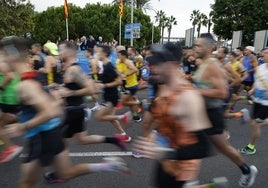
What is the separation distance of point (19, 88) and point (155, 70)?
1.18m

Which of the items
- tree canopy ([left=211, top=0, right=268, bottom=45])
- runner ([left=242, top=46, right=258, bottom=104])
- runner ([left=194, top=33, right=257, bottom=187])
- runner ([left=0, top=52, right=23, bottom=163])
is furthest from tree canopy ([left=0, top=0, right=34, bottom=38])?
runner ([left=194, top=33, right=257, bottom=187])

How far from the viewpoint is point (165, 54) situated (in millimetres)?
2459

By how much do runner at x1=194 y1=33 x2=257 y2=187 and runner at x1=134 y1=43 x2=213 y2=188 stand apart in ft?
4.75

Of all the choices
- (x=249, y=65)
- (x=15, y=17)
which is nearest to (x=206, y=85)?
(x=249, y=65)

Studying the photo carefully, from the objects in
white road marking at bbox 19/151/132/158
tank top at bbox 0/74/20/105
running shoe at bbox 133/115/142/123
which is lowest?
running shoe at bbox 133/115/142/123

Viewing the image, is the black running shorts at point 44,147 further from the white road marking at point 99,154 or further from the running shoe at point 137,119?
the running shoe at point 137,119

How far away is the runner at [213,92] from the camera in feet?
12.7

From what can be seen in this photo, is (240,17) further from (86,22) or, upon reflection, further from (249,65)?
(249,65)

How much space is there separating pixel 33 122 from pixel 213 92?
2000 millimetres

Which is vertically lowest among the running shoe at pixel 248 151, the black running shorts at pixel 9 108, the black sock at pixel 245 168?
the running shoe at pixel 248 151

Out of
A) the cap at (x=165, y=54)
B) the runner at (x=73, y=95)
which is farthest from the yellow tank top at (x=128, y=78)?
the cap at (x=165, y=54)

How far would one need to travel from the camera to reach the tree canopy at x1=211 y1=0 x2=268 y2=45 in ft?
135

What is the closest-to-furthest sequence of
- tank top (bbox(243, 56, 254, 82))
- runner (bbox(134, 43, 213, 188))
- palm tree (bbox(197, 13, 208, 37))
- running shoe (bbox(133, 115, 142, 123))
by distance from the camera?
runner (bbox(134, 43, 213, 188)) < running shoe (bbox(133, 115, 142, 123)) < tank top (bbox(243, 56, 254, 82)) < palm tree (bbox(197, 13, 208, 37))

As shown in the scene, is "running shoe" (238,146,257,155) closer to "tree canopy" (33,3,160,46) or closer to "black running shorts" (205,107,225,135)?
"black running shorts" (205,107,225,135)
